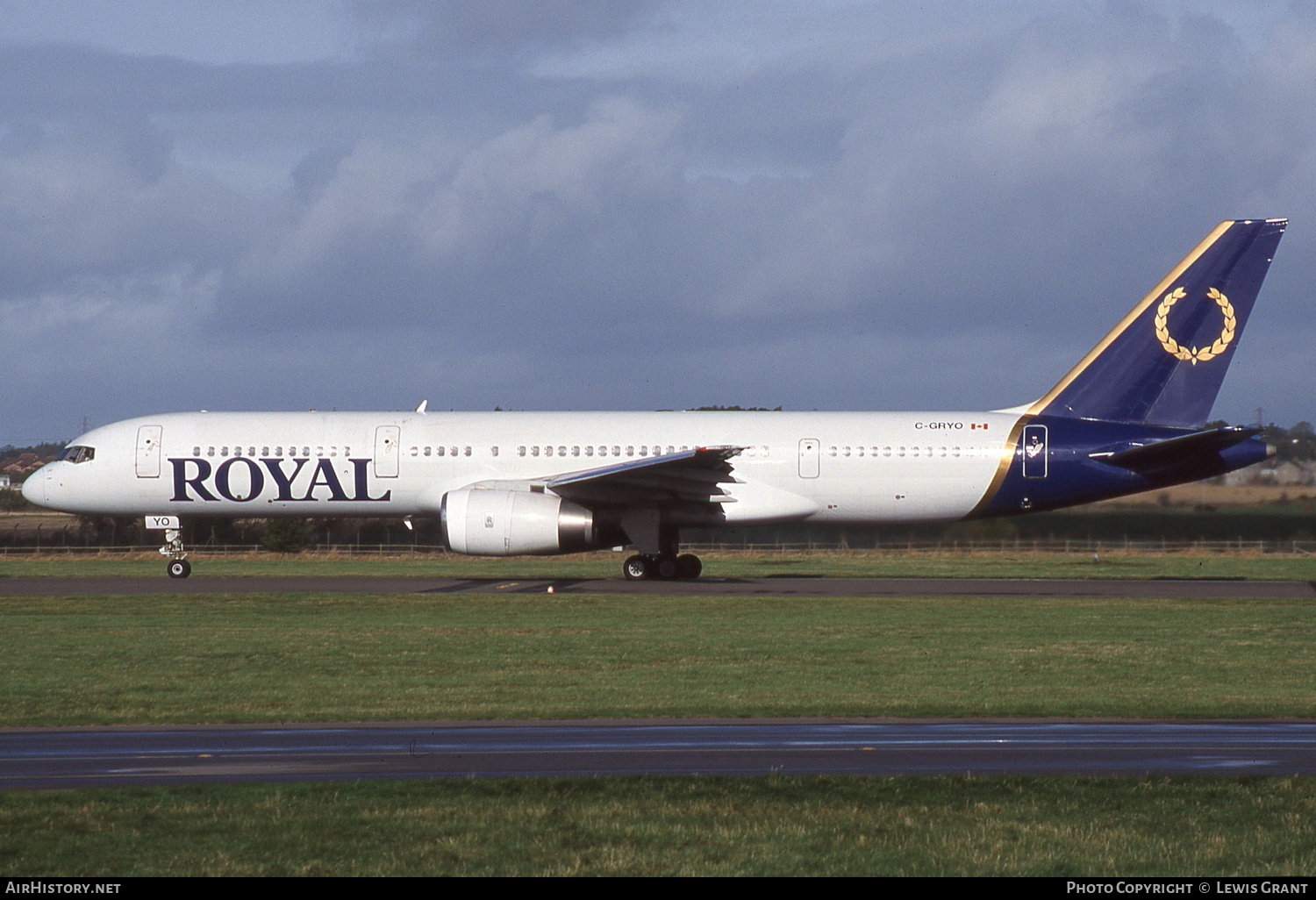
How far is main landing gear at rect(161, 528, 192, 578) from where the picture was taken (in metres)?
34.7

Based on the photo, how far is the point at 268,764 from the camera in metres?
11.4

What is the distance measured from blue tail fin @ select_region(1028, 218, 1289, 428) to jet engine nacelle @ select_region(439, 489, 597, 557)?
11.8 m

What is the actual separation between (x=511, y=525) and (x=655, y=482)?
11.0ft

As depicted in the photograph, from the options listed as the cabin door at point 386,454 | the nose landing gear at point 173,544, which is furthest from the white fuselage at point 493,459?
the nose landing gear at point 173,544

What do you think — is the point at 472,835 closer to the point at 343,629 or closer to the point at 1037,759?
the point at 1037,759

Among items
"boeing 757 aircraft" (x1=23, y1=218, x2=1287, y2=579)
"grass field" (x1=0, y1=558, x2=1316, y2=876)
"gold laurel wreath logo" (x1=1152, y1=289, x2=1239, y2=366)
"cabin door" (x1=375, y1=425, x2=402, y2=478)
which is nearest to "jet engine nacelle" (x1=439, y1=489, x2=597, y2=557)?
"boeing 757 aircraft" (x1=23, y1=218, x2=1287, y2=579)

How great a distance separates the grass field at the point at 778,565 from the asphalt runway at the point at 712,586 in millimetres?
2585

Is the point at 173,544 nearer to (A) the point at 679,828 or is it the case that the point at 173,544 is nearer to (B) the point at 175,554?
(B) the point at 175,554

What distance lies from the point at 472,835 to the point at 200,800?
220cm

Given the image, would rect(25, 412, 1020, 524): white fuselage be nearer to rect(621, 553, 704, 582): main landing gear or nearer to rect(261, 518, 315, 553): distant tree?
rect(621, 553, 704, 582): main landing gear

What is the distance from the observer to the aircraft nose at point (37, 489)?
35.6m

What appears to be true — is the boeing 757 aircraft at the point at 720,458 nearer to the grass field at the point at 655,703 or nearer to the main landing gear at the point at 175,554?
the main landing gear at the point at 175,554

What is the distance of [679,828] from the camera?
905 cm

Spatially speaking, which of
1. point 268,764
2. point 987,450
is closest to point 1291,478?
point 987,450
